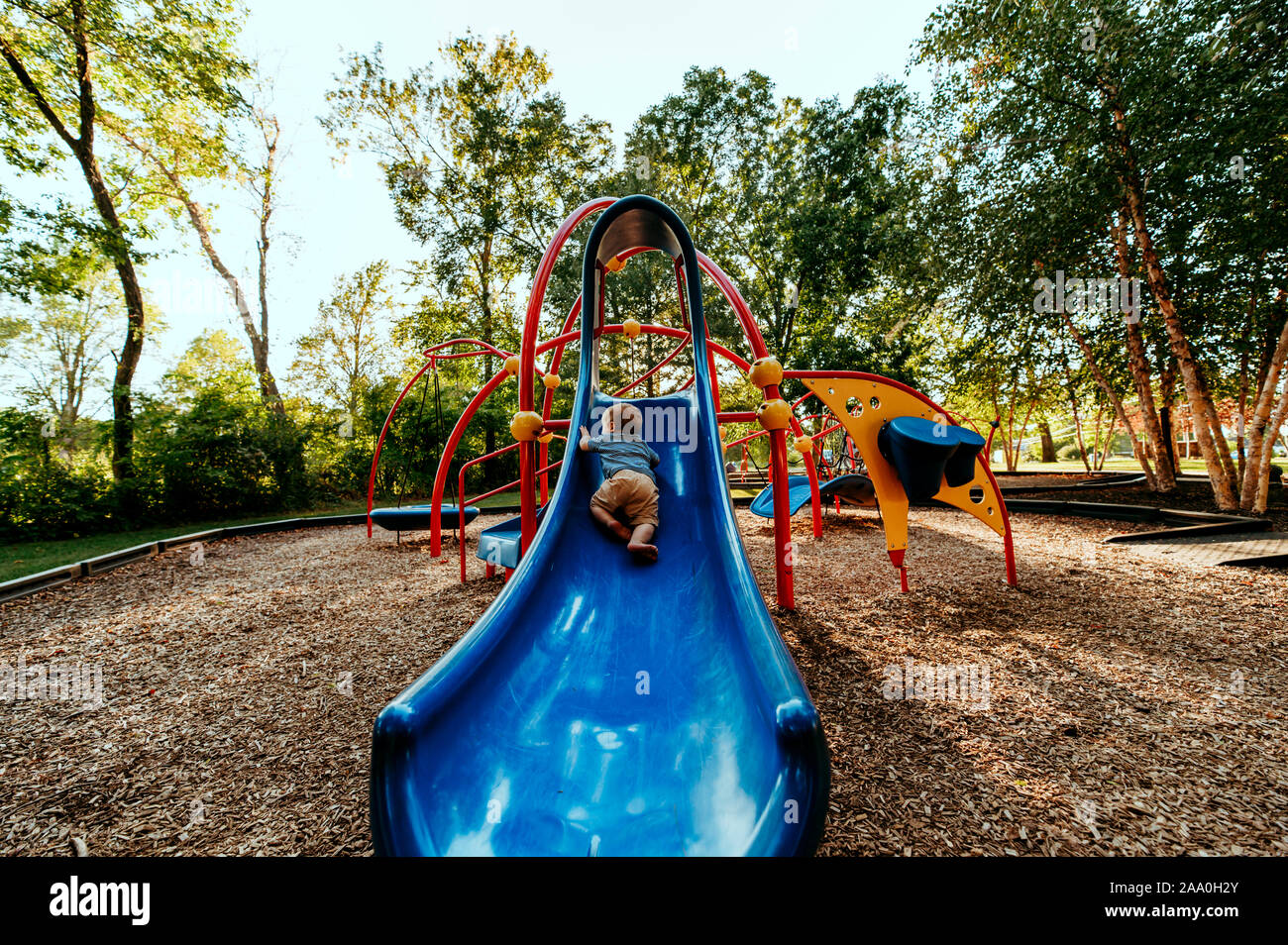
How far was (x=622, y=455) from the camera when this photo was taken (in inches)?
135

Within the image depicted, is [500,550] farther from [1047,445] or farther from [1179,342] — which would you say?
[1047,445]

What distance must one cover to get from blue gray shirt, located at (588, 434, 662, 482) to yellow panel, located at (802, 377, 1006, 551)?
1.45 m

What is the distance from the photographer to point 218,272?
13312 millimetres

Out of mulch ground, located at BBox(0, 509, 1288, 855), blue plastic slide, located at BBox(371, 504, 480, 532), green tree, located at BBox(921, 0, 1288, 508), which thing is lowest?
mulch ground, located at BBox(0, 509, 1288, 855)

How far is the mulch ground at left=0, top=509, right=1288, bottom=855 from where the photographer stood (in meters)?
1.60

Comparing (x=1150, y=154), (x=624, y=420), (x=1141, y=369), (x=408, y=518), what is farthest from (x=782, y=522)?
(x=1141, y=369)

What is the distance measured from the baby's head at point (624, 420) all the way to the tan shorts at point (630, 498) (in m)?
0.81

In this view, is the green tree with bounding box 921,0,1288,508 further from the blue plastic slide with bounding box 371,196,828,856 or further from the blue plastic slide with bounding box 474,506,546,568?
the blue plastic slide with bounding box 474,506,546,568

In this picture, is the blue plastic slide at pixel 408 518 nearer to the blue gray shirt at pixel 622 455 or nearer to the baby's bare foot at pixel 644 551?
the blue gray shirt at pixel 622 455

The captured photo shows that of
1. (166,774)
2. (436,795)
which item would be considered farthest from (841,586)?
(166,774)

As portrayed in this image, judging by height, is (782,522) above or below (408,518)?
above

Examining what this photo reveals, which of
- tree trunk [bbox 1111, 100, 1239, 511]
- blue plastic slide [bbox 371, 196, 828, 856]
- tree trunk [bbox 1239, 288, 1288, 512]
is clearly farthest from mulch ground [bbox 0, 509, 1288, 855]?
tree trunk [bbox 1111, 100, 1239, 511]

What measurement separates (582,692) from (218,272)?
1767 centimetres

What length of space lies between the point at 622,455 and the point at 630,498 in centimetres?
48
